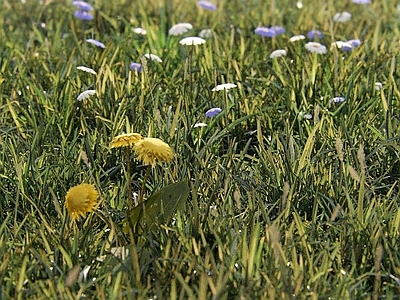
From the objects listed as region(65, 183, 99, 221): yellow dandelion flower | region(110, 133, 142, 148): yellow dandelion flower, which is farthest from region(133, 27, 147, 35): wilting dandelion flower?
region(65, 183, 99, 221): yellow dandelion flower

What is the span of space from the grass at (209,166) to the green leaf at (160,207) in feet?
0.11

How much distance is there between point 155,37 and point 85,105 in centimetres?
90

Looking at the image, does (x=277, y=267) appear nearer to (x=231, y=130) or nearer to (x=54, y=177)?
(x=54, y=177)

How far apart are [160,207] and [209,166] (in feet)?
1.43

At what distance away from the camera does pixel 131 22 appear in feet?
13.7

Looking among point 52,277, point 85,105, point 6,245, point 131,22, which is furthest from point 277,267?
point 131,22

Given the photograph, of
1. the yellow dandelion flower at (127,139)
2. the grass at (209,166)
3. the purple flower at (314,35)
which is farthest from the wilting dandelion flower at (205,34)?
the yellow dandelion flower at (127,139)

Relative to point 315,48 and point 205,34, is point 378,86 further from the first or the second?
point 205,34

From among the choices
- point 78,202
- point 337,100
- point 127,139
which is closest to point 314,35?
point 337,100

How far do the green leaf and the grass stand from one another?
3 cm

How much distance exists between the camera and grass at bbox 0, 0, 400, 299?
6.02 ft

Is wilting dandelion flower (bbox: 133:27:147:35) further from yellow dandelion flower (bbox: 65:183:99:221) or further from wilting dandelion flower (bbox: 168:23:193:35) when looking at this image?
yellow dandelion flower (bbox: 65:183:99:221)

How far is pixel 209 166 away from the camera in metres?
2.47

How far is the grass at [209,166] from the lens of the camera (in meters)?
1.83
